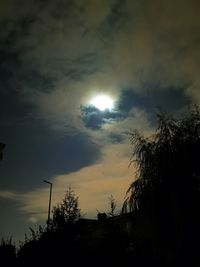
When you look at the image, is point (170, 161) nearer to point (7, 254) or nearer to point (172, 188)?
point (172, 188)

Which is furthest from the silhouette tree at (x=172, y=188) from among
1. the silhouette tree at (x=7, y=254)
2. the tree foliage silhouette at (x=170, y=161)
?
the silhouette tree at (x=7, y=254)

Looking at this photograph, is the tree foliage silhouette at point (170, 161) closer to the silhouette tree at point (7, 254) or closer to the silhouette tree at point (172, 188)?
the silhouette tree at point (172, 188)

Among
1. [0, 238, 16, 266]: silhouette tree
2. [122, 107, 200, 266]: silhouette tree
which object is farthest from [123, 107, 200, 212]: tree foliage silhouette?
[0, 238, 16, 266]: silhouette tree

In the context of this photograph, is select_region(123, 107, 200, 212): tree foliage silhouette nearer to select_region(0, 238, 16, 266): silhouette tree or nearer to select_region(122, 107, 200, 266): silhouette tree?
select_region(122, 107, 200, 266): silhouette tree

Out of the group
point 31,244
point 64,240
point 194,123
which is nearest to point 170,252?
point 194,123

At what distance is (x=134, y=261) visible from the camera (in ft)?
57.0

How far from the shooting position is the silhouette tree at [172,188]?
44.9ft

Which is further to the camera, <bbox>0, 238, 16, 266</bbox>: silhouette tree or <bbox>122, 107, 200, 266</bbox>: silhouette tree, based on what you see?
<bbox>0, 238, 16, 266</bbox>: silhouette tree

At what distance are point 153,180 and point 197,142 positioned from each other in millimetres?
2241

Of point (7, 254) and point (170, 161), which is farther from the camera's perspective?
point (7, 254)

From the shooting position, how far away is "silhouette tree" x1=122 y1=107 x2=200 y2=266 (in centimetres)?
1370

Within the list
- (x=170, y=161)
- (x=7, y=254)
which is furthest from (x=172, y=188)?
(x=7, y=254)

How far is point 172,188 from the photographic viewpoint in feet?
46.8

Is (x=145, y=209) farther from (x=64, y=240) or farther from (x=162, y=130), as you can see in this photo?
A: (x=64, y=240)
